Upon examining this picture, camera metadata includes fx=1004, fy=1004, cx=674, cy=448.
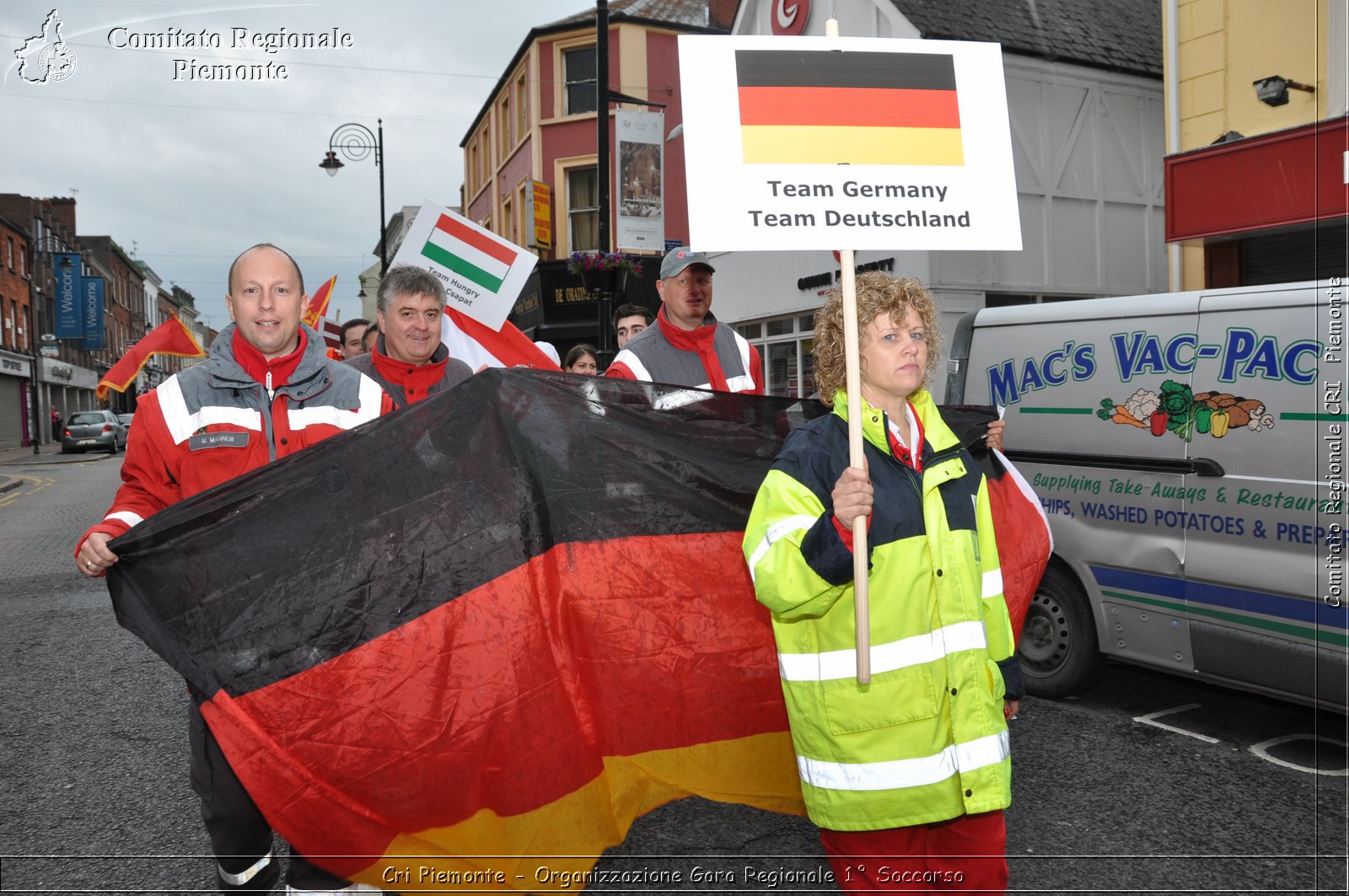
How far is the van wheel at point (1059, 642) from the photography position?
5.43m

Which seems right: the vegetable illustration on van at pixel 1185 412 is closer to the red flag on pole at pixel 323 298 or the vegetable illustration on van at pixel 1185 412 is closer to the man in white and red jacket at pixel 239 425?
the man in white and red jacket at pixel 239 425

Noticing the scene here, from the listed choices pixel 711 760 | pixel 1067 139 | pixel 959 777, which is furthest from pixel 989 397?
pixel 1067 139

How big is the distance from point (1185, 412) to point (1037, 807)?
78.2 inches

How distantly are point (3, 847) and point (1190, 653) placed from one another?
5.28 metres

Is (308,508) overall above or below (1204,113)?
below

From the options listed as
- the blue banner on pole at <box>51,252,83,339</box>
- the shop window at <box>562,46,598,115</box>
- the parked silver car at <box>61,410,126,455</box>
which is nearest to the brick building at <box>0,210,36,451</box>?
the blue banner on pole at <box>51,252,83,339</box>

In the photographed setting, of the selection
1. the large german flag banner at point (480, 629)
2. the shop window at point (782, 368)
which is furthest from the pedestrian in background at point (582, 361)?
the shop window at point (782, 368)

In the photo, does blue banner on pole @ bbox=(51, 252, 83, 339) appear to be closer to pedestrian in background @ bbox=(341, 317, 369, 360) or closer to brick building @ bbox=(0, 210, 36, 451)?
brick building @ bbox=(0, 210, 36, 451)

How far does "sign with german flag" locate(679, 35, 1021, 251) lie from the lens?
102 inches

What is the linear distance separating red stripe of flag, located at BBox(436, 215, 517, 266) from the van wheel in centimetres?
390

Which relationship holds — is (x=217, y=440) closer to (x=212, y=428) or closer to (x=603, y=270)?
(x=212, y=428)

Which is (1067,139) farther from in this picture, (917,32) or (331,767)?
(331,767)

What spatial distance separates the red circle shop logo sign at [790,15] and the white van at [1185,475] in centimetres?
1225

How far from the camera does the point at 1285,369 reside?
A: 434 centimetres
